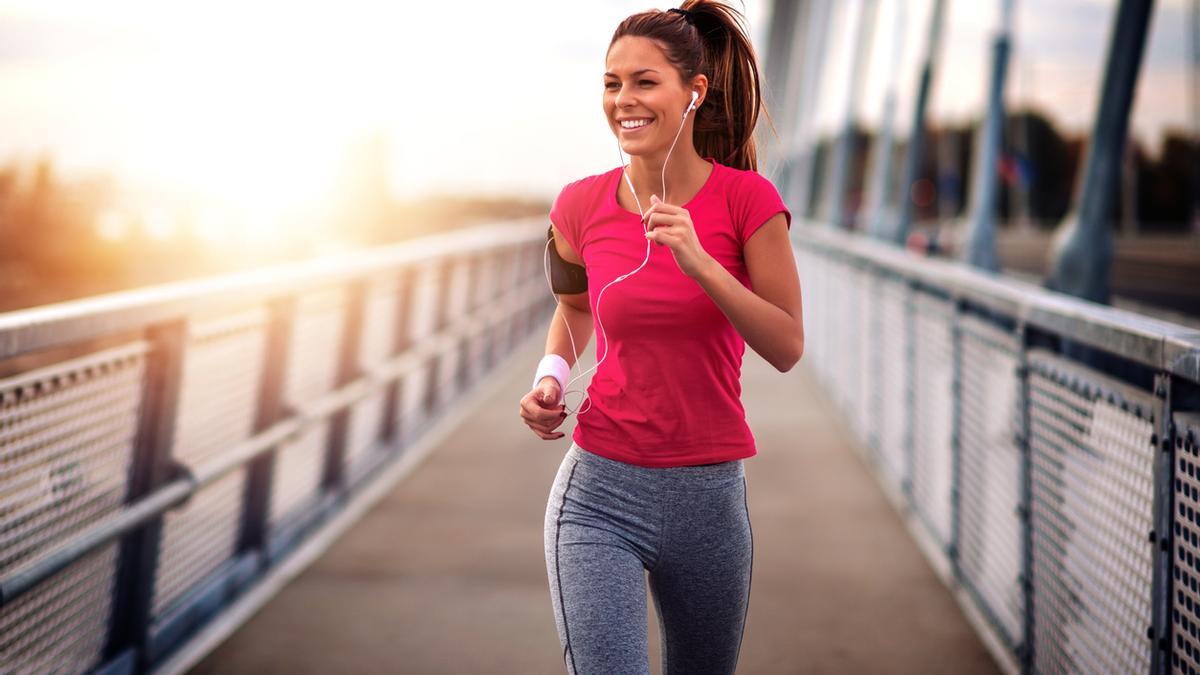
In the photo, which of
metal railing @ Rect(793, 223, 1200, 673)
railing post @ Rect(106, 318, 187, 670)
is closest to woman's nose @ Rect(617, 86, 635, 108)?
metal railing @ Rect(793, 223, 1200, 673)

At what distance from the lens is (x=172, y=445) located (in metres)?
4.03

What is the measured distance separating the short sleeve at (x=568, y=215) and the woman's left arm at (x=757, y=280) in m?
0.36

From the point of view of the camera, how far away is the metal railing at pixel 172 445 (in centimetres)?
315

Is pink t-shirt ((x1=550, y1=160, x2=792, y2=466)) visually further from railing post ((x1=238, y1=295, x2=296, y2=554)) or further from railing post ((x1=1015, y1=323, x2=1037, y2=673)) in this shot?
railing post ((x1=238, y1=295, x2=296, y2=554))

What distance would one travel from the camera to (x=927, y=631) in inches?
174

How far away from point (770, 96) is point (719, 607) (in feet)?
3.28

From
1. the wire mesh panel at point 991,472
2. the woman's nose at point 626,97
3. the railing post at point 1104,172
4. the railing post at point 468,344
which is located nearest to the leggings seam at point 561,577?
the woman's nose at point 626,97

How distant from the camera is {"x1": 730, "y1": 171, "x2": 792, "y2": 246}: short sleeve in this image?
7.24 ft

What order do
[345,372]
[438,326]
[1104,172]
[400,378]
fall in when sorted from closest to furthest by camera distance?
[1104,172] → [345,372] → [400,378] → [438,326]

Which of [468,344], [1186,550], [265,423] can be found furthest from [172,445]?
[468,344]

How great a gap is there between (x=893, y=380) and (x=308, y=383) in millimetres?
2944

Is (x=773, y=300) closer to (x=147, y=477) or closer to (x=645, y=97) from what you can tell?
(x=645, y=97)

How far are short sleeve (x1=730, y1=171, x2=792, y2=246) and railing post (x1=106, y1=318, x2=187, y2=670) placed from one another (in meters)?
2.22

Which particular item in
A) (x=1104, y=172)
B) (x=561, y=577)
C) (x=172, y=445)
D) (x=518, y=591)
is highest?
(x=1104, y=172)
